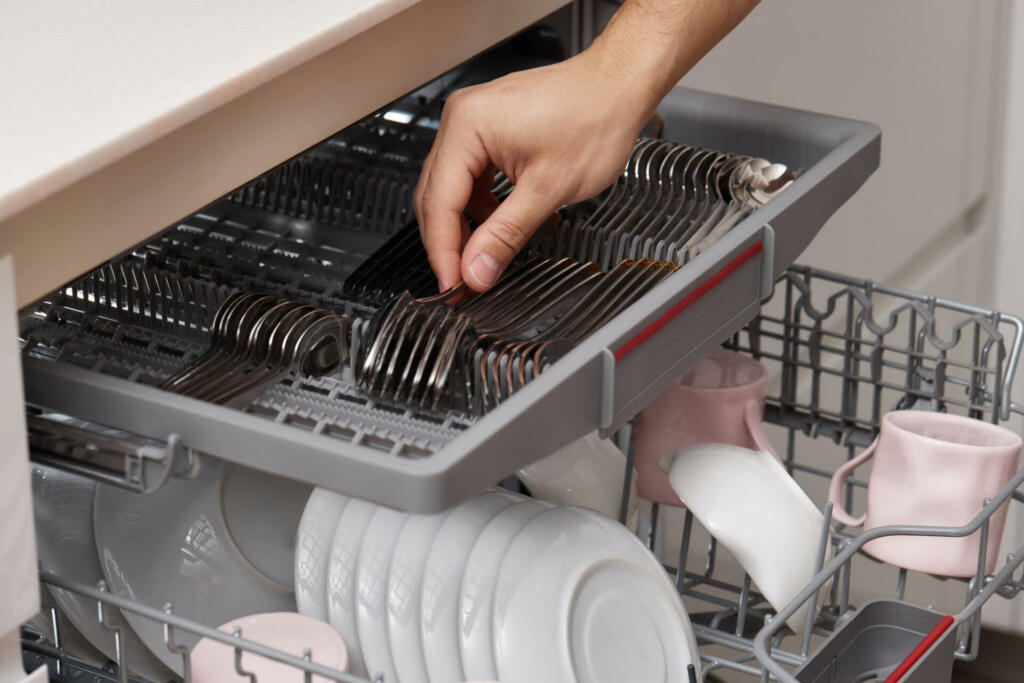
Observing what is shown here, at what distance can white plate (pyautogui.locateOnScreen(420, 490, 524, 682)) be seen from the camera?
0.69 metres

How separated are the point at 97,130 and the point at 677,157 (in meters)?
0.50

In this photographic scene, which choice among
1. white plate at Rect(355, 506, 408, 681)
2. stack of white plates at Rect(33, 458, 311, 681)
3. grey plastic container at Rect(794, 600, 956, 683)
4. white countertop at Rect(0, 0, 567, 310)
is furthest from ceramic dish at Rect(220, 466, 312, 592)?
grey plastic container at Rect(794, 600, 956, 683)

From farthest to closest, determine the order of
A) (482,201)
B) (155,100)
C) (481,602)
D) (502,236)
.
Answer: (482,201) < (502,236) < (481,602) < (155,100)

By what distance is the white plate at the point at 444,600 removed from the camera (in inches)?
27.3

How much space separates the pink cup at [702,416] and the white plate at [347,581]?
255 millimetres

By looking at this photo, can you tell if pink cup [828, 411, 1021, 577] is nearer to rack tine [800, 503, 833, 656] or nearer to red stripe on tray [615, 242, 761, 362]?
rack tine [800, 503, 833, 656]

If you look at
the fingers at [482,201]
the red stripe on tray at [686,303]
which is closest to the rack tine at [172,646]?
the red stripe on tray at [686,303]

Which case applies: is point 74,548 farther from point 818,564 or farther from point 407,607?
point 818,564

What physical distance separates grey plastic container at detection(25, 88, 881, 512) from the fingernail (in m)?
0.12

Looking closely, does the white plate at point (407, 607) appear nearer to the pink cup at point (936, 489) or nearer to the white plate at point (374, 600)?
the white plate at point (374, 600)

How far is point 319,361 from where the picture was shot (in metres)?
0.73

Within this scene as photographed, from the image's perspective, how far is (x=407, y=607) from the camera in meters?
0.70

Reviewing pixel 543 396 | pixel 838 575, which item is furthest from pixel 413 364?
pixel 838 575

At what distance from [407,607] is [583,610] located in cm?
9
